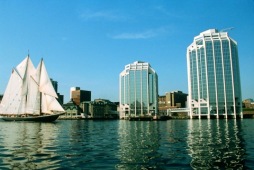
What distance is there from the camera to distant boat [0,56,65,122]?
5504 inches

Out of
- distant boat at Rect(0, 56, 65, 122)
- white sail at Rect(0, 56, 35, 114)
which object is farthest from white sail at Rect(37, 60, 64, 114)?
white sail at Rect(0, 56, 35, 114)

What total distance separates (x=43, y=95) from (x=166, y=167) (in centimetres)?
12772

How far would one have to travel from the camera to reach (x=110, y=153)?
27.7m

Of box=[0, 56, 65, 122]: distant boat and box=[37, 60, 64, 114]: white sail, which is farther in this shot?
box=[0, 56, 65, 122]: distant boat

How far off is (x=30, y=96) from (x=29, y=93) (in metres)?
1.60

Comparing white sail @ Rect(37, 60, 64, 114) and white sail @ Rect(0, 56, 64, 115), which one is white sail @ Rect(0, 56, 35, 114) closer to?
white sail @ Rect(0, 56, 64, 115)

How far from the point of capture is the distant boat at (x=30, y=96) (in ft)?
459

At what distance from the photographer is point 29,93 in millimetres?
141125

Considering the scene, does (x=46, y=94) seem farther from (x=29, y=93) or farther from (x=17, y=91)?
(x=17, y=91)

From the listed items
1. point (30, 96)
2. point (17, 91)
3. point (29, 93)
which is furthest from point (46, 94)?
point (17, 91)

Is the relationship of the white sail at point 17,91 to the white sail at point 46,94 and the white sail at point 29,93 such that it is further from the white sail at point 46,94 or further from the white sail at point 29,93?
the white sail at point 46,94

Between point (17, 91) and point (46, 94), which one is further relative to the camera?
point (17, 91)

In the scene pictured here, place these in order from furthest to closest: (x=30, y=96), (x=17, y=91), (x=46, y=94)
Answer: (x=17, y=91) → (x=30, y=96) → (x=46, y=94)

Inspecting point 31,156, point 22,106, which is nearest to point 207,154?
point 31,156
